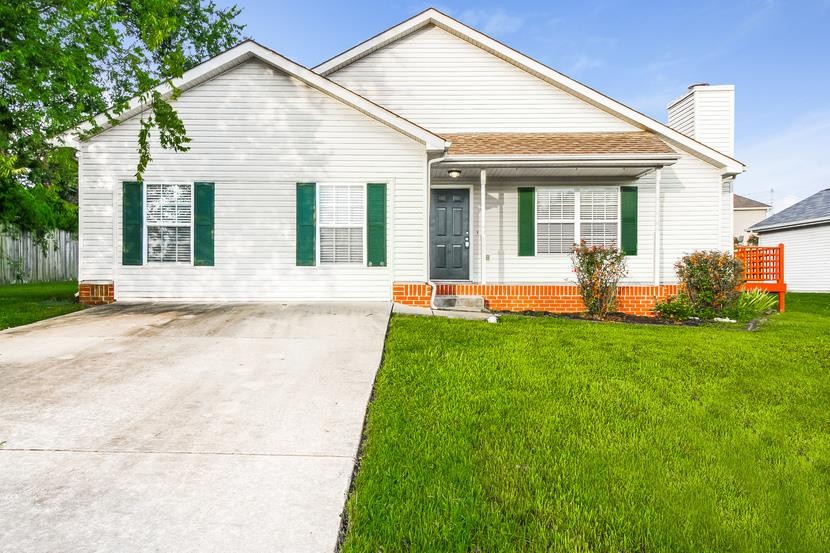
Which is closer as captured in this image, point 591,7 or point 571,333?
point 571,333

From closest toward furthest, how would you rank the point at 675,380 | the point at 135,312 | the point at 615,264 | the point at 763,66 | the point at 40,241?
the point at 675,380 → the point at 135,312 → the point at 615,264 → the point at 40,241 → the point at 763,66

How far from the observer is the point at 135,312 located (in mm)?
7816

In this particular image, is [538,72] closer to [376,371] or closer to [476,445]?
[376,371]

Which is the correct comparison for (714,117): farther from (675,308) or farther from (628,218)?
(675,308)

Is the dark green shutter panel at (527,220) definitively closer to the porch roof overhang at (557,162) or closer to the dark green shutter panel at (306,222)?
the porch roof overhang at (557,162)

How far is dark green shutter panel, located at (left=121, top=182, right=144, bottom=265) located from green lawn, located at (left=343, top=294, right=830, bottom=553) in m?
5.98

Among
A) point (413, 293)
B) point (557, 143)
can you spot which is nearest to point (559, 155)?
point (557, 143)

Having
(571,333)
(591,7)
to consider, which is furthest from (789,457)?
(591,7)

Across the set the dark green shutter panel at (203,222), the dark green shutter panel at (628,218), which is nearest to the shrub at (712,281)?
the dark green shutter panel at (628,218)

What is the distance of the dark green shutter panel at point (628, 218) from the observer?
33.8 feet

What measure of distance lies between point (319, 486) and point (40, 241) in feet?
60.4

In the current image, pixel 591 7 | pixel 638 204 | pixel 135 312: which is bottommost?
pixel 135 312

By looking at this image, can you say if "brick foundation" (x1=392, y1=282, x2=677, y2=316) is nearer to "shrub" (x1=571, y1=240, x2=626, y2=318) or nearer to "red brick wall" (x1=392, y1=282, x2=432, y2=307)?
"shrub" (x1=571, y1=240, x2=626, y2=318)

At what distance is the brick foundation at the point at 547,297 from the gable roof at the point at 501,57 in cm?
360
